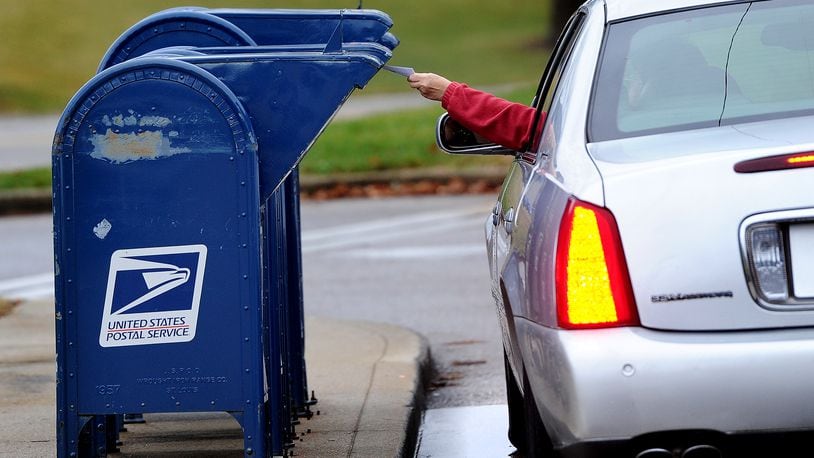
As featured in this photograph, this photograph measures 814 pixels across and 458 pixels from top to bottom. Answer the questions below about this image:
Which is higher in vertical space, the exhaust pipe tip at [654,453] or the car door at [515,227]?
the car door at [515,227]

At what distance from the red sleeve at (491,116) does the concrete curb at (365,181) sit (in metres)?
10.8

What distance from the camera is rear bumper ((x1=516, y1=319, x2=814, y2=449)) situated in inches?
140

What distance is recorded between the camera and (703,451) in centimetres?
365

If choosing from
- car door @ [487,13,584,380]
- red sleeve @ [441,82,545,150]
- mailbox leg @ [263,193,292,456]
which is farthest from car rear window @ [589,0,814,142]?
mailbox leg @ [263,193,292,456]

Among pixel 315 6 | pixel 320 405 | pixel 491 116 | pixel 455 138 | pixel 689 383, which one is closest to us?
pixel 689 383

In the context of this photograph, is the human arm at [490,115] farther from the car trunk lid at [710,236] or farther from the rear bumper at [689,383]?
the rear bumper at [689,383]

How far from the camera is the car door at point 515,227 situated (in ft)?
14.0

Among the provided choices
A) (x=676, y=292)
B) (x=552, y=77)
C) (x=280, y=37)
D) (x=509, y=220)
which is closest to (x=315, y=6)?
(x=280, y=37)

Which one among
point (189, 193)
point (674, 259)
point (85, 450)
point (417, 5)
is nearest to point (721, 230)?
point (674, 259)

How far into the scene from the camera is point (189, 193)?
4730 millimetres

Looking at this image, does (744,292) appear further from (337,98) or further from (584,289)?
(337,98)

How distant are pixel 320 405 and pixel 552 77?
191 centimetres

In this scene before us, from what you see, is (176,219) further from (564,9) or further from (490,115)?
(564,9)

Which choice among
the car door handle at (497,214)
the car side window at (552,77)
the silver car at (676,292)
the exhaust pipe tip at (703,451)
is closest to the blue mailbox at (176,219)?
the car side window at (552,77)
